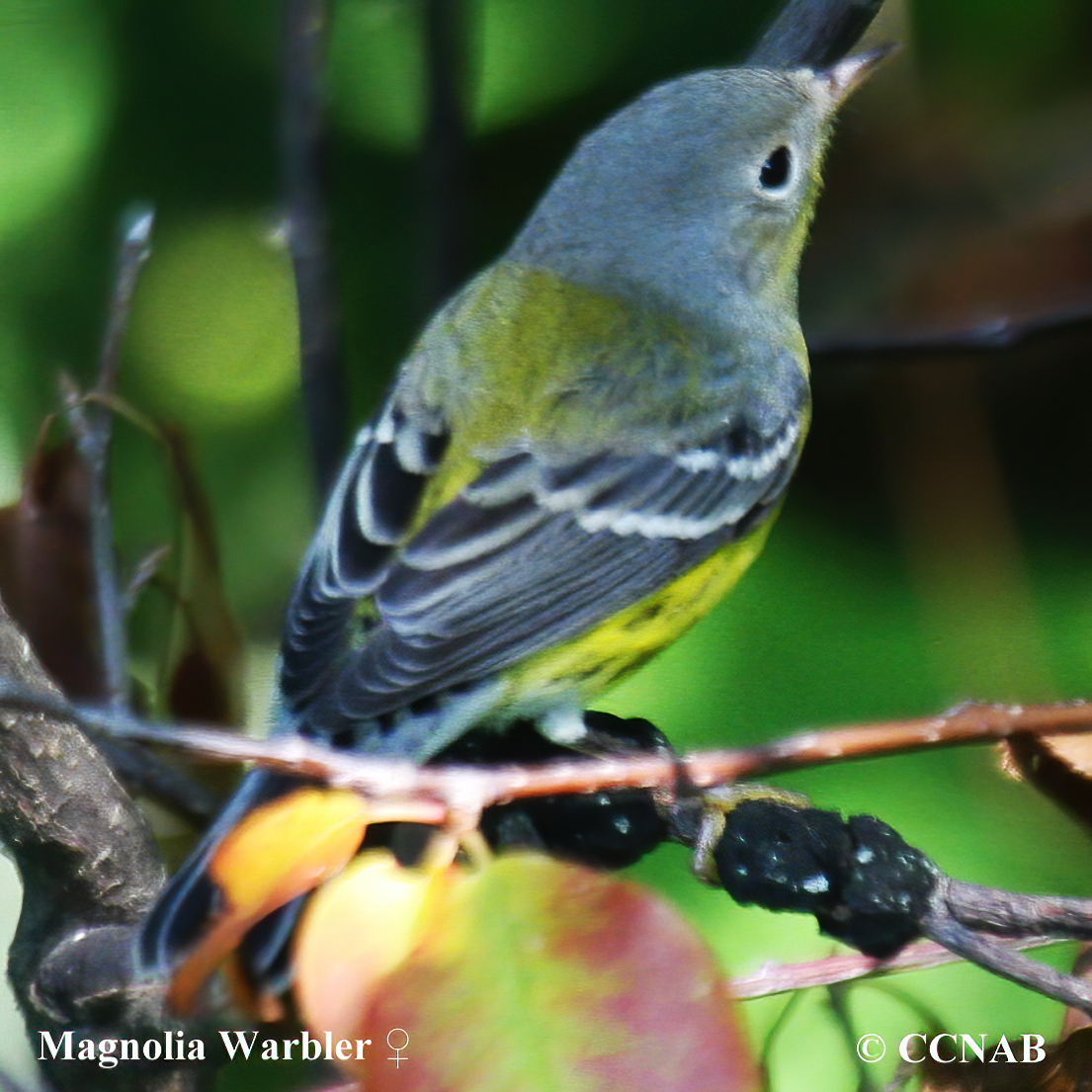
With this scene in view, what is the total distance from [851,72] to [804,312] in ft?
0.63

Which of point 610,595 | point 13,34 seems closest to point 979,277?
point 610,595

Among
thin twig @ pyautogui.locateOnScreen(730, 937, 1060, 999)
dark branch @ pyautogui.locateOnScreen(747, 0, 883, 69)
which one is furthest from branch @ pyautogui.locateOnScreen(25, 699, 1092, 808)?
dark branch @ pyautogui.locateOnScreen(747, 0, 883, 69)

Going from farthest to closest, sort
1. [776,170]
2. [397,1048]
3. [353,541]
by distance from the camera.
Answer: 1. [776,170]
2. [353,541]
3. [397,1048]

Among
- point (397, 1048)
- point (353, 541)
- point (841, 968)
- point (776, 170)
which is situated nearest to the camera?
point (397, 1048)

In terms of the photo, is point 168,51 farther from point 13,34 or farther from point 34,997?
point 34,997

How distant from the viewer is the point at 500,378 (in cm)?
80

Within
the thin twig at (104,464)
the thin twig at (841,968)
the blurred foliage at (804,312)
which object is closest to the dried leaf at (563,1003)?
the thin twig at (841,968)

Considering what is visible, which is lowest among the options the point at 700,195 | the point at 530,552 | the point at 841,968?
the point at 841,968

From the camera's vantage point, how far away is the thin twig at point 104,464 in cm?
70

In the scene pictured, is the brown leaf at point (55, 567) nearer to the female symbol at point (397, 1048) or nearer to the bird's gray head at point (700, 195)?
the bird's gray head at point (700, 195)

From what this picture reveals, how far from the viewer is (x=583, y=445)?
77 cm

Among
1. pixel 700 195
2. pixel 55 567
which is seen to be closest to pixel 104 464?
pixel 55 567

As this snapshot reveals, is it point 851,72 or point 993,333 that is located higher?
point 851,72

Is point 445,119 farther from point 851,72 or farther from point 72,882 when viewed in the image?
point 72,882
